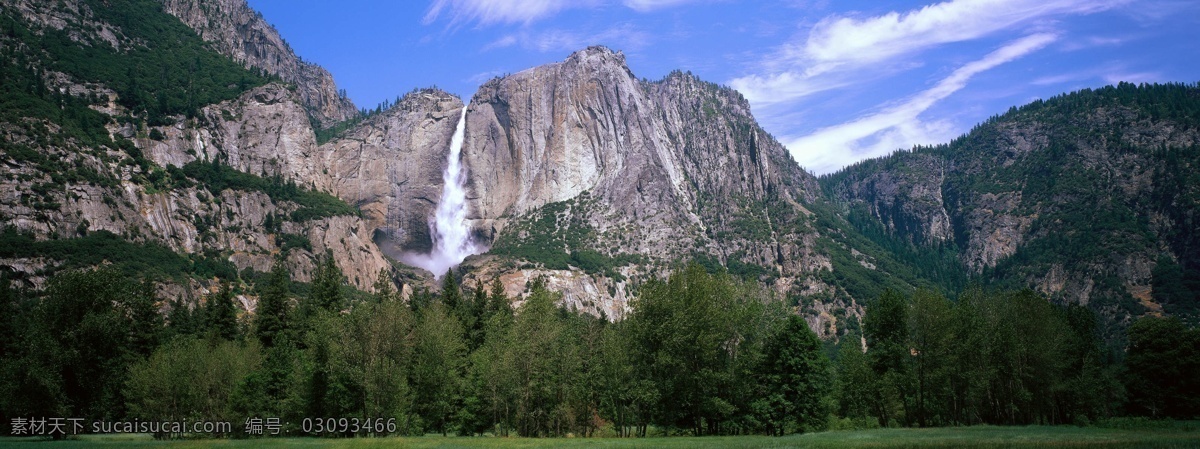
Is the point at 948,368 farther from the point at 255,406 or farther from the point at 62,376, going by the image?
the point at 62,376

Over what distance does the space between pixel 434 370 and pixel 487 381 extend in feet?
16.5

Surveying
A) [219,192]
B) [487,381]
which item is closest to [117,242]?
[219,192]

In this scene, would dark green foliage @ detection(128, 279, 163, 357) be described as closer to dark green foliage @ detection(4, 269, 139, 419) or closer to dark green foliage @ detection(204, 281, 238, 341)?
dark green foliage @ detection(204, 281, 238, 341)

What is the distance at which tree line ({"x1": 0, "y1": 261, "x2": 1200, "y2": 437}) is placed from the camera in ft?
215

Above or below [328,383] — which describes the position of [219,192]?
above

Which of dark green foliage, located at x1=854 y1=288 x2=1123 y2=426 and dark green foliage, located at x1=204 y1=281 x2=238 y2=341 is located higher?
dark green foliage, located at x1=204 y1=281 x2=238 y2=341

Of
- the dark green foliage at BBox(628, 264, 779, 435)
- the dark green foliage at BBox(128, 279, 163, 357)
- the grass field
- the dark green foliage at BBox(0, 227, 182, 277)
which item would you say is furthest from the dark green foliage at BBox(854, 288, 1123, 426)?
the dark green foliage at BBox(0, 227, 182, 277)

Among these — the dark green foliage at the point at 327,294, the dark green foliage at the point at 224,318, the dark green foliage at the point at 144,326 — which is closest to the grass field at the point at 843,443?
the dark green foliage at the point at 144,326

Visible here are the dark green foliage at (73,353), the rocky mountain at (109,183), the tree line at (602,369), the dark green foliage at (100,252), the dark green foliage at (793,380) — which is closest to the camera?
the dark green foliage at (793,380)

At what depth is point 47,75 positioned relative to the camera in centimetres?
17838

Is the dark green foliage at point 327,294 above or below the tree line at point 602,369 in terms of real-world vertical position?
above

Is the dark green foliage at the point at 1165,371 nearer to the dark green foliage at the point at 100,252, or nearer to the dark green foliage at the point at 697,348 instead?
the dark green foliage at the point at 697,348

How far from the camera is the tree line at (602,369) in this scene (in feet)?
215

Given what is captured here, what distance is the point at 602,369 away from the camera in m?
71.5
